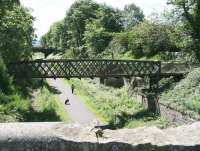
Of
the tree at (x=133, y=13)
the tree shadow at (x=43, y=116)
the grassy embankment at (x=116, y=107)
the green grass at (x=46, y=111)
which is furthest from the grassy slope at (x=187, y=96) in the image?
the tree at (x=133, y=13)

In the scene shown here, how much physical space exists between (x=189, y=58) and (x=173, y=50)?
36.4 ft

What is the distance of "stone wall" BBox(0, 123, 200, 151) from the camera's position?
12.7 feet

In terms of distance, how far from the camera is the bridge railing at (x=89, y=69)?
39188mm

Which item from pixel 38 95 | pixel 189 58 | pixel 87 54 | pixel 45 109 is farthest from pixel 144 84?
pixel 87 54

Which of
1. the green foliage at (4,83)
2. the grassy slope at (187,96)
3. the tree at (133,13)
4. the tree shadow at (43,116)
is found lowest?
the tree shadow at (43,116)

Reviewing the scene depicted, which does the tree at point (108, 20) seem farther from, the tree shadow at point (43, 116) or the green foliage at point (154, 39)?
the tree shadow at point (43, 116)

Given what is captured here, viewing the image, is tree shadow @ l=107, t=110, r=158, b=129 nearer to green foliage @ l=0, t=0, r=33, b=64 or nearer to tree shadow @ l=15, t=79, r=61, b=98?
tree shadow @ l=15, t=79, r=61, b=98

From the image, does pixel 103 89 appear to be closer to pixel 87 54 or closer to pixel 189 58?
pixel 189 58

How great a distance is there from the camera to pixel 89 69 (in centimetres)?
4231

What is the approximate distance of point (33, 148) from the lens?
3.89 metres

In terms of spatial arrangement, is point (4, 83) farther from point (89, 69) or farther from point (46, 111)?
point (89, 69)

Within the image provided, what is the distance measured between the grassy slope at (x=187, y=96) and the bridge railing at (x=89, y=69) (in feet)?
16.6

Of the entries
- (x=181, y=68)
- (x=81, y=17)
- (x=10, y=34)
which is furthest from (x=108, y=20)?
(x=10, y=34)

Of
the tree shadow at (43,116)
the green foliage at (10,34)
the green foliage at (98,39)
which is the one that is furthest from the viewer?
the green foliage at (98,39)
